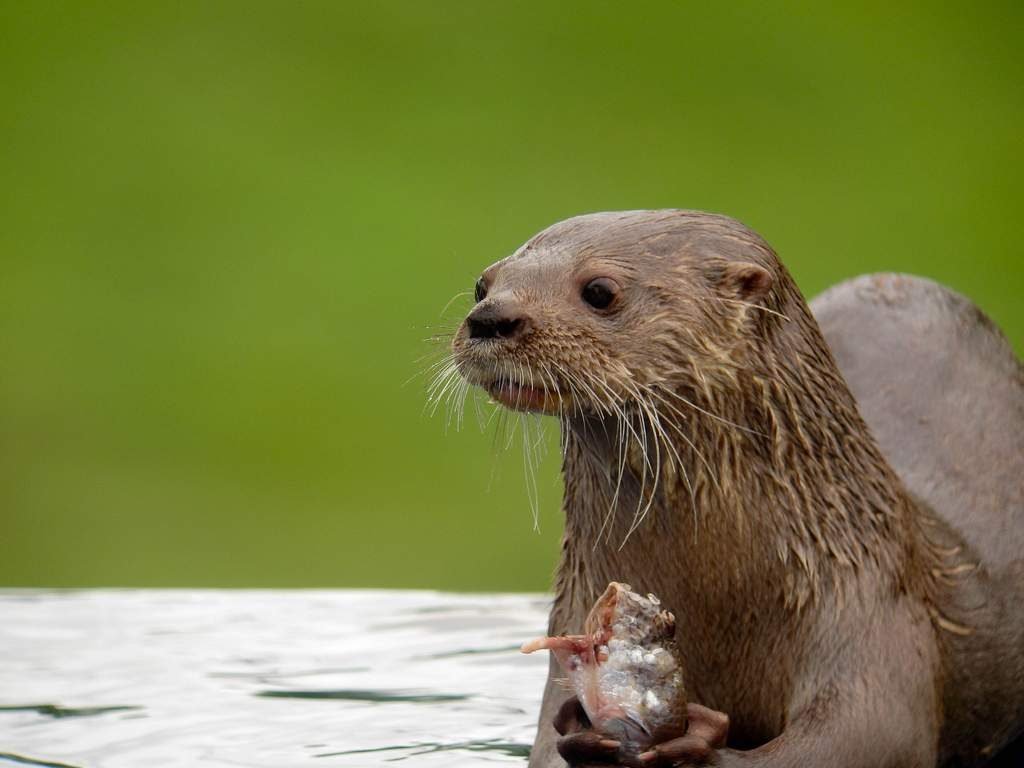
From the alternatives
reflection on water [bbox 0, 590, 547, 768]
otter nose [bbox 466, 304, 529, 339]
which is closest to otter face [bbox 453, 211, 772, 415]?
otter nose [bbox 466, 304, 529, 339]

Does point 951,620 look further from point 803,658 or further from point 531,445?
point 531,445

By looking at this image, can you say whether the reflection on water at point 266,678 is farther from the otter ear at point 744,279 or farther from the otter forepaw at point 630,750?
the otter ear at point 744,279

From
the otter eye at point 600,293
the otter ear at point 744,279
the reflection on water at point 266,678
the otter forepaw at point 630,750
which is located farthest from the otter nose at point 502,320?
the reflection on water at point 266,678

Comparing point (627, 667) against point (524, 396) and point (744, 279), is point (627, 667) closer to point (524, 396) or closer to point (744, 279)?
point (524, 396)

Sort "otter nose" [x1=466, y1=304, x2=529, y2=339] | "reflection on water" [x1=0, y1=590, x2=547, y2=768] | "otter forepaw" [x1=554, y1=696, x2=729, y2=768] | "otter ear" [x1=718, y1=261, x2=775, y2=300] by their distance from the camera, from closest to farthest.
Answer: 1. "otter forepaw" [x1=554, y1=696, x2=729, y2=768]
2. "otter nose" [x1=466, y1=304, x2=529, y2=339]
3. "otter ear" [x1=718, y1=261, x2=775, y2=300]
4. "reflection on water" [x1=0, y1=590, x2=547, y2=768]

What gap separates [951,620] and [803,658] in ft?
1.24

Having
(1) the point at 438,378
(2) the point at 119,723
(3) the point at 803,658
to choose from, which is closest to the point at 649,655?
(3) the point at 803,658

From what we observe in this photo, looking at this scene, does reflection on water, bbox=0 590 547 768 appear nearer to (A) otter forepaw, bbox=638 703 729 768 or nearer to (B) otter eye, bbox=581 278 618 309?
(A) otter forepaw, bbox=638 703 729 768

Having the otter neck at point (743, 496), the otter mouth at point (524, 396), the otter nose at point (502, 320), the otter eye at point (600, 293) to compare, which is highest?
the otter eye at point (600, 293)

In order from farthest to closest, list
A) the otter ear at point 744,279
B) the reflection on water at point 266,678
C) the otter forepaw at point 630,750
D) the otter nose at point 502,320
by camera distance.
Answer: the reflection on water at point 266,678 → the otter ear at point 744,279 → the otter nose at point 502,320 → the otter forepaw at point 630,750

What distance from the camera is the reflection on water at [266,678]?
355 centimetres

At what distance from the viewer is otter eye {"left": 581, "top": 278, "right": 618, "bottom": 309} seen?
3.03 meters

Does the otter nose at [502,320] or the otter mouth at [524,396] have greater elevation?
the otter nose at [502,320]

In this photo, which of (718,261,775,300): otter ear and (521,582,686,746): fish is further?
(718,261,775,300): otter ear
